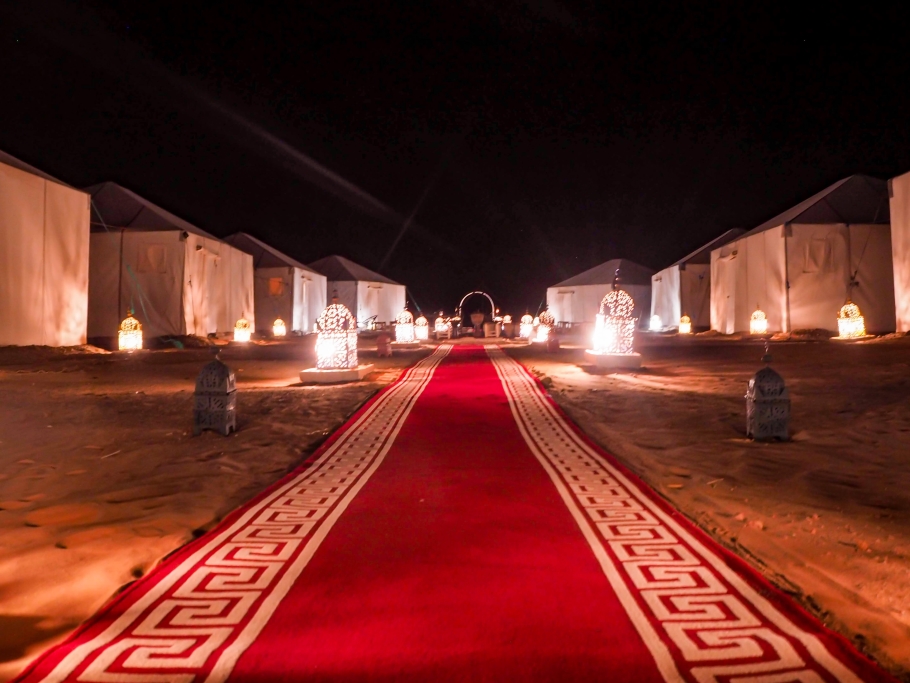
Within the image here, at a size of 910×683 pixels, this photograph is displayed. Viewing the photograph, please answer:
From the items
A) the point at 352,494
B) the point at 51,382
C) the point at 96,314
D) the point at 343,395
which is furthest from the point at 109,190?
the point at 352,494

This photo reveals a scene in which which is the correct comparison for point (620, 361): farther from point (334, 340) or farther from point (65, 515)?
point (65, 515)

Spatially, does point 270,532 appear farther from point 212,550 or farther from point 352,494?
point 352,494

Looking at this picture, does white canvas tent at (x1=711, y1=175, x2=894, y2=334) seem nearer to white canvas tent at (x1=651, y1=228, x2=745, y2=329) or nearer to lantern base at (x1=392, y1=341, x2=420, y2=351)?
white canvas tent at (x1=651, y1=228, x2=745, y2=329)

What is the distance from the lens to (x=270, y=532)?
143 inches

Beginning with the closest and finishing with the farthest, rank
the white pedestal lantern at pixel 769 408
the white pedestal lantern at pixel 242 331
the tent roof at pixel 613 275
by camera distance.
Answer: the white pedestal lantern at pixel 769 408
the white pedestal lantern at pixel 242 331
the tent roof at pixel 613 275

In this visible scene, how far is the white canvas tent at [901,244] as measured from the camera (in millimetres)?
17688

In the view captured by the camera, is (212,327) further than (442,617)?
Yes

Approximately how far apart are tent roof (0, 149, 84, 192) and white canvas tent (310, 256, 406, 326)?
23010mm

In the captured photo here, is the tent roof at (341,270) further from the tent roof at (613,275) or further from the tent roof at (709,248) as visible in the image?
the tent roof at (709,248)

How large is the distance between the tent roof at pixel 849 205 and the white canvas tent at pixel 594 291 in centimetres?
1642

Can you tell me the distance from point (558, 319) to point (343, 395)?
3484 centimetres

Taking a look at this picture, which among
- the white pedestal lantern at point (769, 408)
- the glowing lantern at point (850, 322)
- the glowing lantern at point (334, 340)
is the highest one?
the glowing lantern at point (850, 322)

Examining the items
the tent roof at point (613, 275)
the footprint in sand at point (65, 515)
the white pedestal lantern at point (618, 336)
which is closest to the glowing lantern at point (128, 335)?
the white pedestal lantern at point (618, 336)

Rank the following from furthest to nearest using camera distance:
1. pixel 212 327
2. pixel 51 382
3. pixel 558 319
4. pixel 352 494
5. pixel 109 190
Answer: pixel 558 319
pixel 212 327
pixel 109 190
pixel 51 382
pixel 352 494
